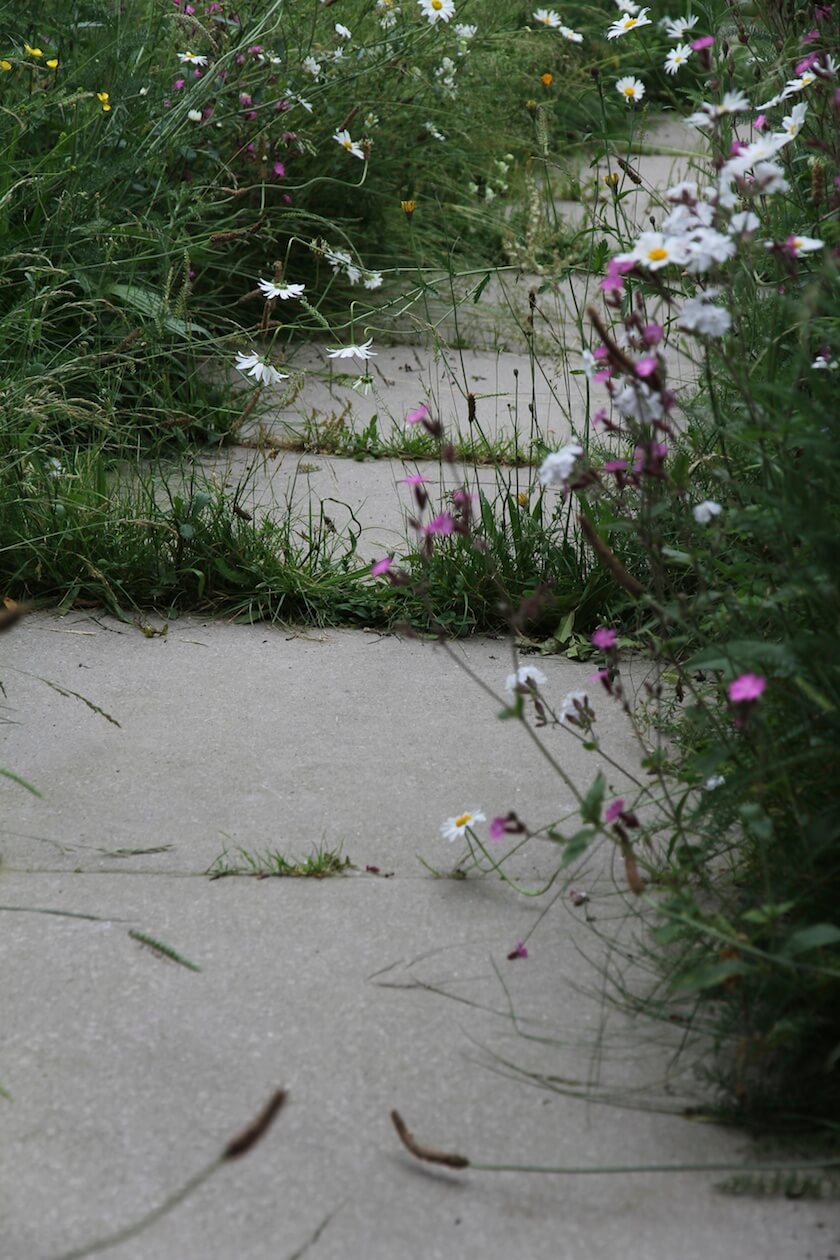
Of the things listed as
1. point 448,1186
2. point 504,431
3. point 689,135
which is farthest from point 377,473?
point 689,135

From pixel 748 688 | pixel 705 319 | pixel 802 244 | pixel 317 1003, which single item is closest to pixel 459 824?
pixel 317 1003

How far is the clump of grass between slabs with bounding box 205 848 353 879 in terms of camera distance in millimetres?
1934

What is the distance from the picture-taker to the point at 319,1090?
4.98 feet

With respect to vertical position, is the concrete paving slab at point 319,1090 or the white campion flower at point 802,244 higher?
the white campion flower at point 802,244

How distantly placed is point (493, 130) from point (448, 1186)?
4650 mm

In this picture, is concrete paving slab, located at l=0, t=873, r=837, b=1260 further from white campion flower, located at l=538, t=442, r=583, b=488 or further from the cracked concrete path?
white campion flower, located at l=538, t=442, r=583, b=488

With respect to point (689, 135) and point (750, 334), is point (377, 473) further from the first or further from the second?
point (689, 135)

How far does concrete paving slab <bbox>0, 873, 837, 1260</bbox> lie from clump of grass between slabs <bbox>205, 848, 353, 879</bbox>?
3cm

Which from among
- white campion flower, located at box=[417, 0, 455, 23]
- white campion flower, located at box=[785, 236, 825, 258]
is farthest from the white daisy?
white campion flower, located at box=[417, 0, 455, 23]

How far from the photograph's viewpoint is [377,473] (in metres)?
3.41

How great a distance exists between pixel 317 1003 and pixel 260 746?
2.28 ft

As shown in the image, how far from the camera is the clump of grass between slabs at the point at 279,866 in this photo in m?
1.93

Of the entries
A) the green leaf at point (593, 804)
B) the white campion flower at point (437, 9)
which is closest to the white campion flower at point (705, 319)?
the green leaf at point (593, 804)

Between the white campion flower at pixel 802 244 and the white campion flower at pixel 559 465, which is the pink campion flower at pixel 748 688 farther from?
the white campion flower at pixel 802 244
